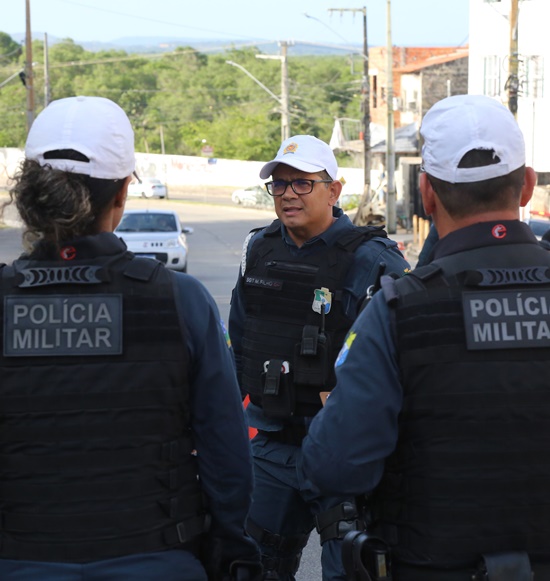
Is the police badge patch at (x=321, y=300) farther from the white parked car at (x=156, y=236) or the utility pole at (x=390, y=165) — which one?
the utility pole at (x=390, y=165)

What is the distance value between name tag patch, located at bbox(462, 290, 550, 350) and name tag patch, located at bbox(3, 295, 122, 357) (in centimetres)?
86

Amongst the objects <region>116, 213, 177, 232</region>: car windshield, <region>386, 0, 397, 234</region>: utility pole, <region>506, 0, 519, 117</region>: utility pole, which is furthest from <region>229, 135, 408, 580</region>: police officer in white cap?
<region>386, 0, 397, 234</region>: utility pole

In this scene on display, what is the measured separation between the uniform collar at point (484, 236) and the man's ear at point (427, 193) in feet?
0.35

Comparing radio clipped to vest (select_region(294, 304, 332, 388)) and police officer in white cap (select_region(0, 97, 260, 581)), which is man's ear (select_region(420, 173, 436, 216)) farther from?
radio clipped to vest (select_region(294, 304, 332, 388))

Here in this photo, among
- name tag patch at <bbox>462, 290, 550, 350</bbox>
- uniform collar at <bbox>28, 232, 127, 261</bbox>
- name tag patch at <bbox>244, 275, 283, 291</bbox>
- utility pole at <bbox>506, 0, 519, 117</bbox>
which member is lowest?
name tag patch at <bbox>244, 275, 283, 291</bbox>

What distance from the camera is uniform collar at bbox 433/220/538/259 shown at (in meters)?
2.69

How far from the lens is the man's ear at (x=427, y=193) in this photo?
275 cm

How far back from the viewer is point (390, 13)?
3741 centimetres

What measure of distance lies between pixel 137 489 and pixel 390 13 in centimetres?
3647

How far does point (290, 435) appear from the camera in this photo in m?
4.23

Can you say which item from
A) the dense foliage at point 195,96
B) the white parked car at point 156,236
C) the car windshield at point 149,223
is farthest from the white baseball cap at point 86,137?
the dense foliage at point 195,96

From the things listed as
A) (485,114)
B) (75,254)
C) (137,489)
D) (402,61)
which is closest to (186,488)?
(137,489)

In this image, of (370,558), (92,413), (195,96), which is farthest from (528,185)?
(195,96)

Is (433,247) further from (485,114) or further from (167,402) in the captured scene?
(167,402)
